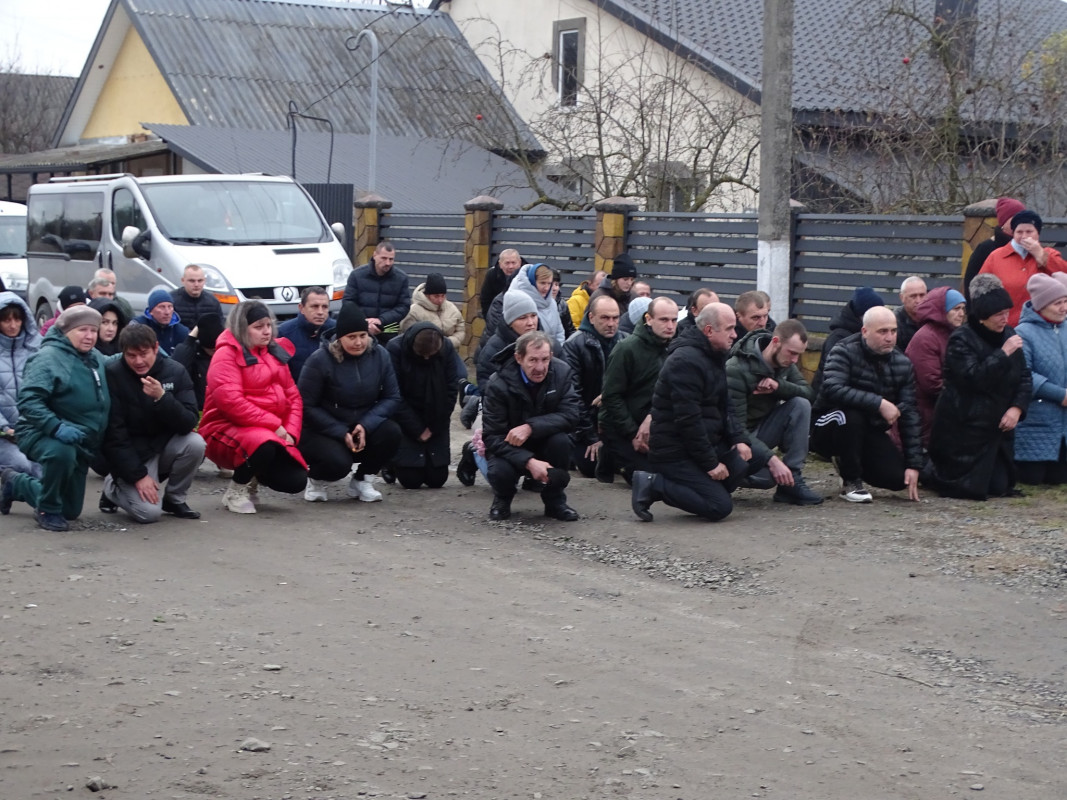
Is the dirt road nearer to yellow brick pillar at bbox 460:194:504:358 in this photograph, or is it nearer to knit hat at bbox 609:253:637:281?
knit hat at bbox 609:253:637:281

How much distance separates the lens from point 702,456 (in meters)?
9.46

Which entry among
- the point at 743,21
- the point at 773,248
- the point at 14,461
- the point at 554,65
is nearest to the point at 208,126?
the point at 554,65

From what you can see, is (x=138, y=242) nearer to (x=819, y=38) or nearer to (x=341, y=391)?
(x=341, y=391)

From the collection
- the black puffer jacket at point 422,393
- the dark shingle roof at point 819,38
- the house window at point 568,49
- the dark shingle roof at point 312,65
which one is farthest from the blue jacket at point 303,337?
the house window at point 568,49

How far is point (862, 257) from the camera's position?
526 inches

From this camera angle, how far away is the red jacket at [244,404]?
9.78 meters

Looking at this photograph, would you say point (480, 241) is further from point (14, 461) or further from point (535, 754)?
point (535, 754)

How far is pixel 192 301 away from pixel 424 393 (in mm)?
3022

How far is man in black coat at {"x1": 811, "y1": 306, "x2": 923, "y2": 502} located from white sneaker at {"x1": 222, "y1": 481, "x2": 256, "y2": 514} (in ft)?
13.5

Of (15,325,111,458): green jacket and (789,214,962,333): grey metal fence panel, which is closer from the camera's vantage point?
(15,325,111,458): green jacket

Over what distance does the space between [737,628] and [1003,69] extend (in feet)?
54.1

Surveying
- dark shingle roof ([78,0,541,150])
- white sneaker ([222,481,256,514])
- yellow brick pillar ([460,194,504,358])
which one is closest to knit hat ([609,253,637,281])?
white sneaker ([222,481,256,514])

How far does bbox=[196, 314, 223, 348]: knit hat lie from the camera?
432 inches

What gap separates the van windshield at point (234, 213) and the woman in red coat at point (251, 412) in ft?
23.1
